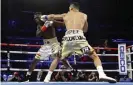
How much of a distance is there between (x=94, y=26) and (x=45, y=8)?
1551mm

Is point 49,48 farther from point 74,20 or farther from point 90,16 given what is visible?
point 90,16

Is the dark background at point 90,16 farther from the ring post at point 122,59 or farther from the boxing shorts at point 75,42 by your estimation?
the boxing shorts at point 75,42

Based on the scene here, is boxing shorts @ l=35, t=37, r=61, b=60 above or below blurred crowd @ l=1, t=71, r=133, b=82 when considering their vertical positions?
above

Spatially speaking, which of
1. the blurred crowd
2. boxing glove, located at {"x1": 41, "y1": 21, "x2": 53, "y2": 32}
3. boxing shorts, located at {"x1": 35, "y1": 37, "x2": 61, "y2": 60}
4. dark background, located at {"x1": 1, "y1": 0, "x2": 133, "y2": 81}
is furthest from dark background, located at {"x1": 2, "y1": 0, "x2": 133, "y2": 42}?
boxing glove, located at {"x1": 41, "y1": 21, "x2": 53, "y2": 32}

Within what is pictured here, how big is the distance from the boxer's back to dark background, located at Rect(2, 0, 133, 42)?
581 centimetres

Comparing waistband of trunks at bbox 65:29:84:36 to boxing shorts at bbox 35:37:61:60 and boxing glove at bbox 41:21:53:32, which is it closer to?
boxing glove at bbox 41:21:53:32

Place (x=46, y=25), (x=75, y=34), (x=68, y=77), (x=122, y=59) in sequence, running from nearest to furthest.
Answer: (x=75, y=34) → (x=46, y=25) → (x=122, y=59) → (x=68, y=77)

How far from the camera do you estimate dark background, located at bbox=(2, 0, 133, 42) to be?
31.5 ft

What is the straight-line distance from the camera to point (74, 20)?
11.9 ft

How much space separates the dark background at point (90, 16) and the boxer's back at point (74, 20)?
581 cm

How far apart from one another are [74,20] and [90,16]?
259 inches

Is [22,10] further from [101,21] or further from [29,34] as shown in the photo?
[101,21]

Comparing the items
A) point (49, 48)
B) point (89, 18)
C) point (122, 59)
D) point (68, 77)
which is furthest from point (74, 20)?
point (89, 18)

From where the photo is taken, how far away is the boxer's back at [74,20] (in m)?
3.64
